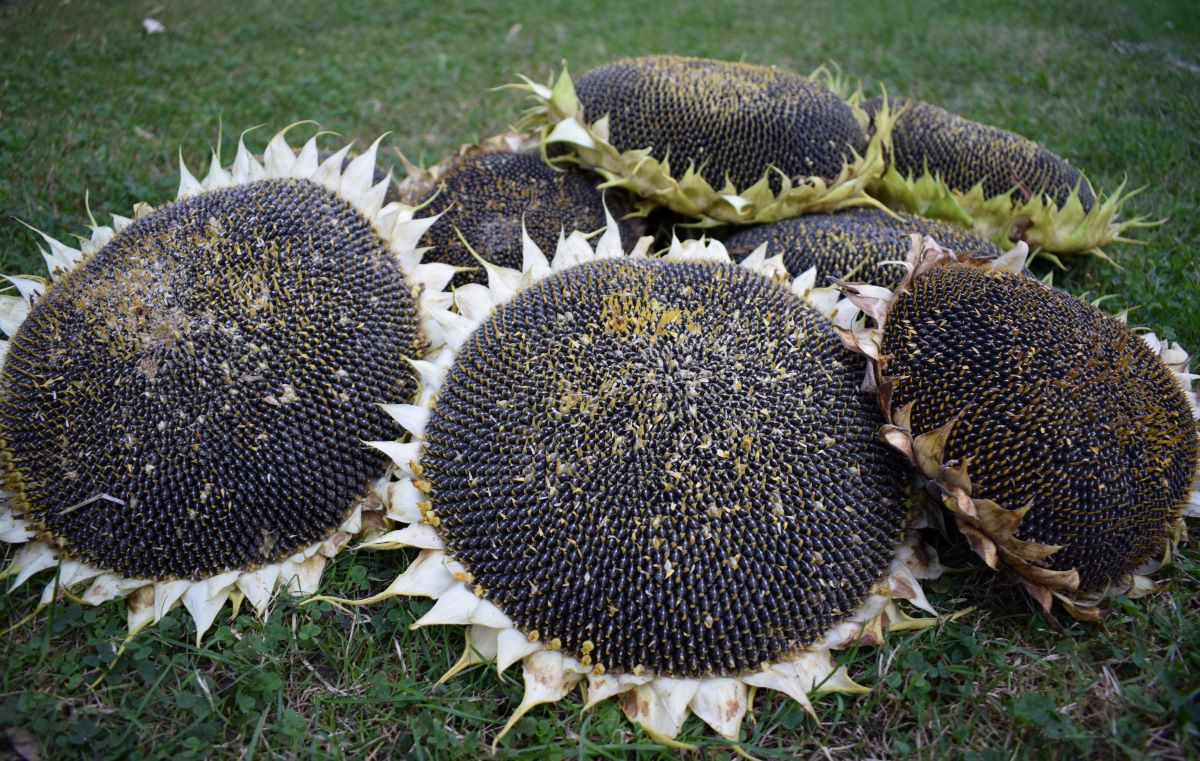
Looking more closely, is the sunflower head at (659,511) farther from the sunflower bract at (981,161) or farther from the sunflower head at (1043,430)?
the sunflower bract at (981,161)

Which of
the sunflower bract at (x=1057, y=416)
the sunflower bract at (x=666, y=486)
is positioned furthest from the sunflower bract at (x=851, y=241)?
the sunflower bract at (x=666, y=486)

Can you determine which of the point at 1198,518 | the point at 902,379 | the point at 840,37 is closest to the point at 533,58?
the point at 840,37

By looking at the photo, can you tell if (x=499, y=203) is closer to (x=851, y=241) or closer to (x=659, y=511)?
Answer: (x=851, y=241)

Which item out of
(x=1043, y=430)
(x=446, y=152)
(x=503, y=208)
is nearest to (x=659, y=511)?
(x=1043, y=430)

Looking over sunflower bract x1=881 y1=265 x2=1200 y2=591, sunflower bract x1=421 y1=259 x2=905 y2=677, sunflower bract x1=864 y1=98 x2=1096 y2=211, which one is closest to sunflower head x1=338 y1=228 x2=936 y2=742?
sunflower bract x1=421 y1=259 x2=905 y2=677

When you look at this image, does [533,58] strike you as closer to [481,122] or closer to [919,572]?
[481,122]

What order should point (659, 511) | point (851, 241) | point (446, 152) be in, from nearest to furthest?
1. point (659, 511)
2. point (851, 241)
3. point (446, 152)

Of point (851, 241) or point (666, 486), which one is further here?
point (851, 241)
